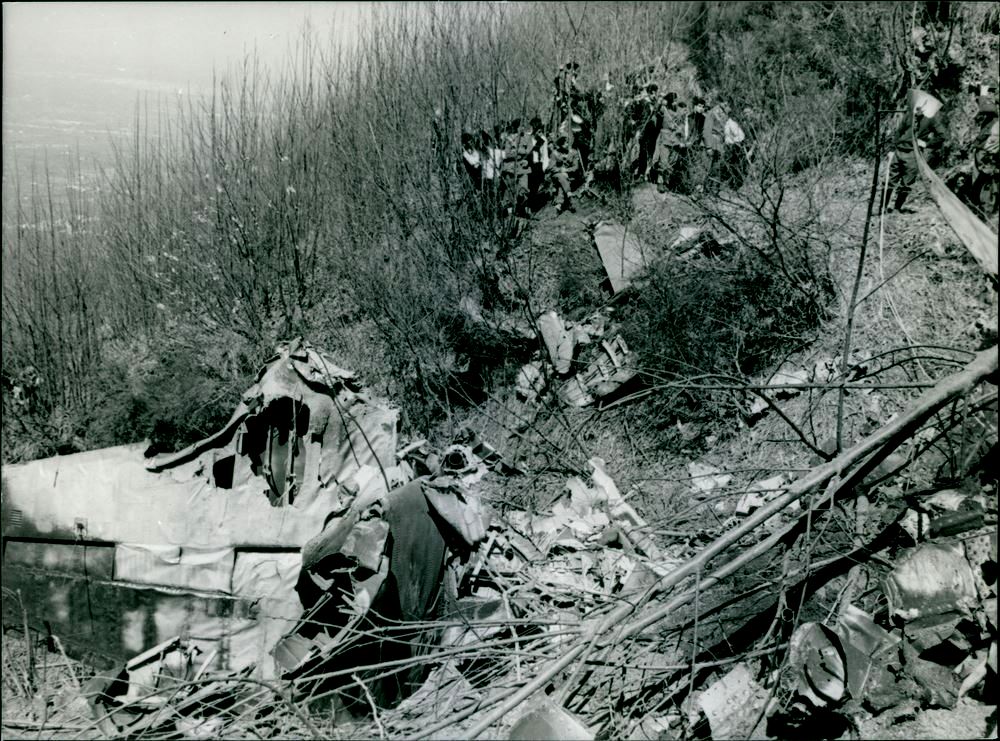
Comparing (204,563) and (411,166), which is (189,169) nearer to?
(411,166)

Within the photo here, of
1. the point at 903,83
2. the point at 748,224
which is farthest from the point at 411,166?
the point at 903,83

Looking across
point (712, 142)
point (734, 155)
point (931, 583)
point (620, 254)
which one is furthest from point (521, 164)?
point (931, 583)

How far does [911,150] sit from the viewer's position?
536cm

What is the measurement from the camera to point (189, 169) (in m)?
6.42

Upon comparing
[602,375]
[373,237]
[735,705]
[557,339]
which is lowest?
[735,705]

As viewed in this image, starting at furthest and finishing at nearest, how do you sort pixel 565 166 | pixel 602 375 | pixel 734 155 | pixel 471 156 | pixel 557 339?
pixel 565 166 < pixel 734 155 < pixel 471 156 < pixel 557 339 < pixel 602 375

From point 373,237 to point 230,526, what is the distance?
10.6ft

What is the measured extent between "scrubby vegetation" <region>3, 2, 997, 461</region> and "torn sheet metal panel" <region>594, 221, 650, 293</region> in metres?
0.23

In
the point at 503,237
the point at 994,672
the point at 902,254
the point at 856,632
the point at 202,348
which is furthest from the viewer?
the point at 503,237

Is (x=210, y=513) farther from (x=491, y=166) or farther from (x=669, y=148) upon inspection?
(x=669, y=148)

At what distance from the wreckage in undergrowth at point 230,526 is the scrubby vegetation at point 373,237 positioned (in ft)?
4.08

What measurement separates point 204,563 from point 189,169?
399 cm

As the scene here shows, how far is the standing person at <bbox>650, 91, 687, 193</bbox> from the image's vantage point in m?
6.40

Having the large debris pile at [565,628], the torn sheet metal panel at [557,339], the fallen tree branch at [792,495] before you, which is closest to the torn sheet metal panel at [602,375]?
the torn sheet metal panel at [557,339]
